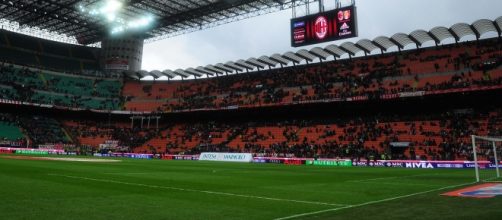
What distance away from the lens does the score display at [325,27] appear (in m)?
32.9

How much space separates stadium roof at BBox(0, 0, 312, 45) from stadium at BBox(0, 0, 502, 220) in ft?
0.96

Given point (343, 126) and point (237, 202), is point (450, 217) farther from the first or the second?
point (343, 126)

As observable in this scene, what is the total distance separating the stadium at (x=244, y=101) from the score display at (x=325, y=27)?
0.09m

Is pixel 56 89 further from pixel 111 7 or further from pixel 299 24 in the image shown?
pixel 299 24

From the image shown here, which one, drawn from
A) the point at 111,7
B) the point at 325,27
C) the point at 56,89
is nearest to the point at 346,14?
the point at 325,27

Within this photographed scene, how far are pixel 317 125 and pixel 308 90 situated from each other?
647cm

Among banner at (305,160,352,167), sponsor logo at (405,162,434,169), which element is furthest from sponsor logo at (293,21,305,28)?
sponsor logo at (405,162,434,169)

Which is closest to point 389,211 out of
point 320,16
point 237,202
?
point 237,202

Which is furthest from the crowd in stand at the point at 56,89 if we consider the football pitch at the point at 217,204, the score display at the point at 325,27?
the football pitch at the point at 217,204

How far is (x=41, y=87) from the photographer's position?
70.8m

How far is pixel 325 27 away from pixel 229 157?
19.5m

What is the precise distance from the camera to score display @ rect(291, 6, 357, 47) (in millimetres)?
32875

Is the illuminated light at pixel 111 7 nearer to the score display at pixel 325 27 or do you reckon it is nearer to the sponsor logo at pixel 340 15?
the score display at pixel 325 27

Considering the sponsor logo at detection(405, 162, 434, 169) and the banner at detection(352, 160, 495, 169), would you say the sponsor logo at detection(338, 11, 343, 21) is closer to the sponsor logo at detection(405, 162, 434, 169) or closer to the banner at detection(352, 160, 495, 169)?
the banner at detection(352, 160, 495, 169)
